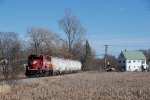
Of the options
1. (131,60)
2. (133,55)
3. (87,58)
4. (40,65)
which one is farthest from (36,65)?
(133,55)

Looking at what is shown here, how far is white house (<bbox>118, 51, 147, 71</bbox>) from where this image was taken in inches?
6211

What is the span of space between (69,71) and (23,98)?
58.3 m

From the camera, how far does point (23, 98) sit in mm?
20984

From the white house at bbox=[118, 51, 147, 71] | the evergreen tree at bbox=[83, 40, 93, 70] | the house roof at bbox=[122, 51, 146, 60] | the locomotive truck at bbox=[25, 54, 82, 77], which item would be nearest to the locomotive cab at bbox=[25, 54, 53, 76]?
the locomotive truck at bbox=[25, 54, 82, 77]

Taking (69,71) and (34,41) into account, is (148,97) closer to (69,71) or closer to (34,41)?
(69,71)

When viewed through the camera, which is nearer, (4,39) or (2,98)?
(2,98)

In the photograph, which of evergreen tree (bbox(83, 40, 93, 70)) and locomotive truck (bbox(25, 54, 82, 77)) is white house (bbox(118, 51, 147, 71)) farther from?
locomotive truck (bbox(25, 54, 82, 77))

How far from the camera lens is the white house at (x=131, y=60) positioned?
157750 mm

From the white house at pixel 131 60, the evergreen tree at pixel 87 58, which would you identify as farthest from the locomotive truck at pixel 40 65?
the white house at pixel 131 60

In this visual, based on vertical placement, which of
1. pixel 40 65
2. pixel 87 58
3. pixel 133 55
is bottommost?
pixel 40 65

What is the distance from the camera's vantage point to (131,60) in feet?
522

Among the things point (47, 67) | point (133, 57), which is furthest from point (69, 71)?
point (133, 57)

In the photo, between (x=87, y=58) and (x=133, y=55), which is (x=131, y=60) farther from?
(x=87, y=58)

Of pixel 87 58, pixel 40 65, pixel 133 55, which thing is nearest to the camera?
pixel 40 65
